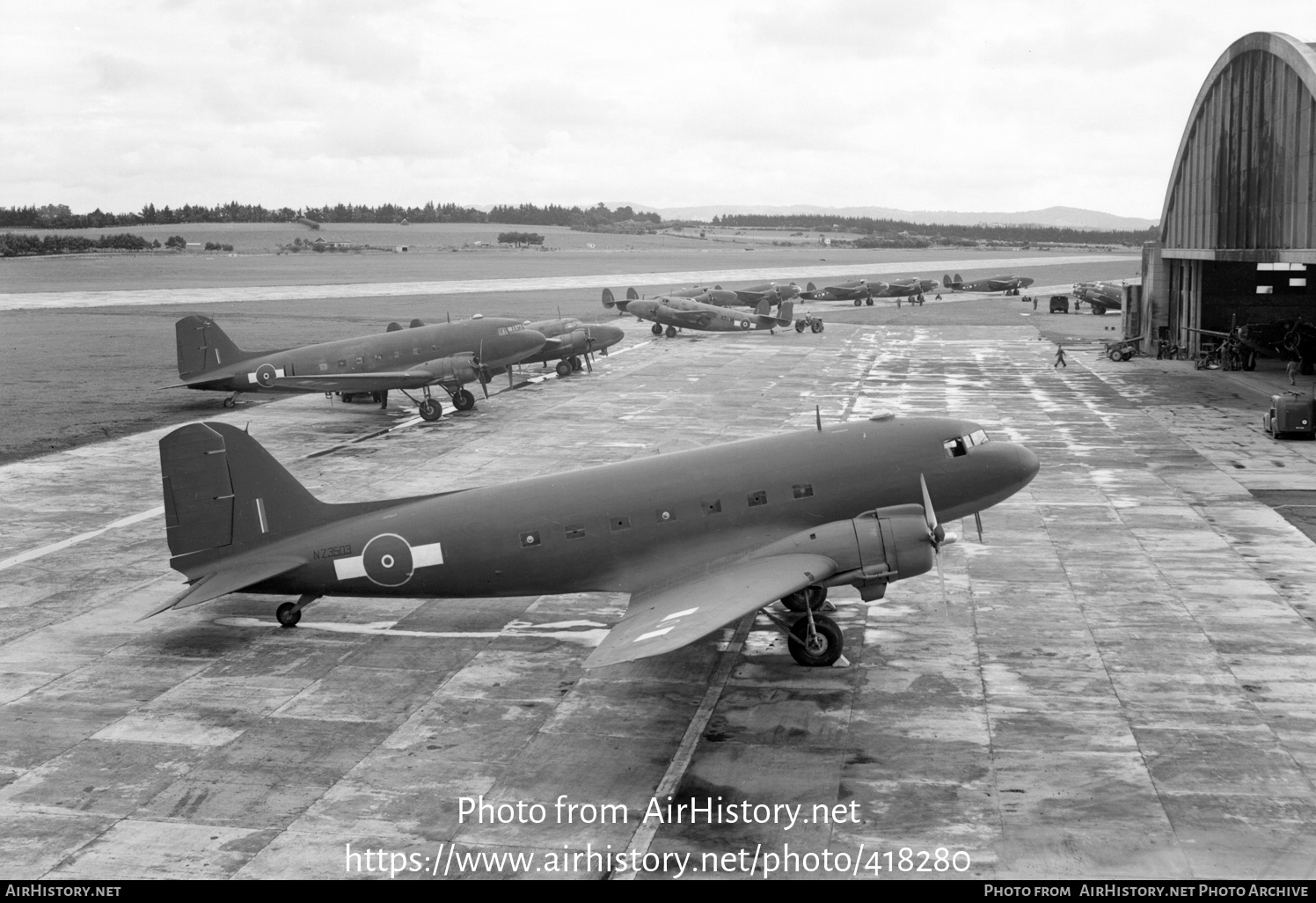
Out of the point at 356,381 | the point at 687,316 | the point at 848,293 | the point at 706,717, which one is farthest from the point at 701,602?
the point at 848,293

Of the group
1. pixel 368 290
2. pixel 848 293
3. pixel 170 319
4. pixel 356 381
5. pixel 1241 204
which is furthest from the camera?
pixel 368 290

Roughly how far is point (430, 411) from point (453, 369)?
2.56m

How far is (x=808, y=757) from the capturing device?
17.0 m

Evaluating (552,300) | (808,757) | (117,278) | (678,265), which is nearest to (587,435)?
(808,757)

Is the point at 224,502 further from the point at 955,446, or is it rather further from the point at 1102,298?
the point at 1102,298

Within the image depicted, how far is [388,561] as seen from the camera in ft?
69.7

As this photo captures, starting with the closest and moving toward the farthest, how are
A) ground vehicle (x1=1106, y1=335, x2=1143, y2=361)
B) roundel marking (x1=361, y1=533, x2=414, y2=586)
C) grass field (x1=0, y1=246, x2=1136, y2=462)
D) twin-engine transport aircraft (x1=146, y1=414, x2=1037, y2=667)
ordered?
1. twin-engine transport aircraft (x1=146, y1=414, x2=1037, y2=667)
2. roundel marking (x1=361, y1=533, x2=414, y2=586)
3. grass field (x1=0, y1=246, x2=1136, y2=462)
4. ground vehicle (x1=1106, y1=335, x2=1143, y2=361)

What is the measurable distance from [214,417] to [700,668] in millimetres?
35588

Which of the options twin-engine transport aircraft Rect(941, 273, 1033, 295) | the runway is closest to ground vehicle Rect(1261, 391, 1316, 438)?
the runway

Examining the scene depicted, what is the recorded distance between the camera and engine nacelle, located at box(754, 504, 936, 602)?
19625 mm

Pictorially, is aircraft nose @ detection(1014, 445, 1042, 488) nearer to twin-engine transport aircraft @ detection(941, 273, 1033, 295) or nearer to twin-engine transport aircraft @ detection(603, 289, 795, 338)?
twin-engine transport aircraft @ detection(603, 289, 795, 338)

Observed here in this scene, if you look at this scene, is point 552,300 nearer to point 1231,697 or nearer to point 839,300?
point 839,300

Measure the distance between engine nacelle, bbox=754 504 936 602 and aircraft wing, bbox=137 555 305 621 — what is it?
9.62 meters

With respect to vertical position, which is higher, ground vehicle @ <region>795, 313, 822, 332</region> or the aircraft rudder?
the aircraft rudder
